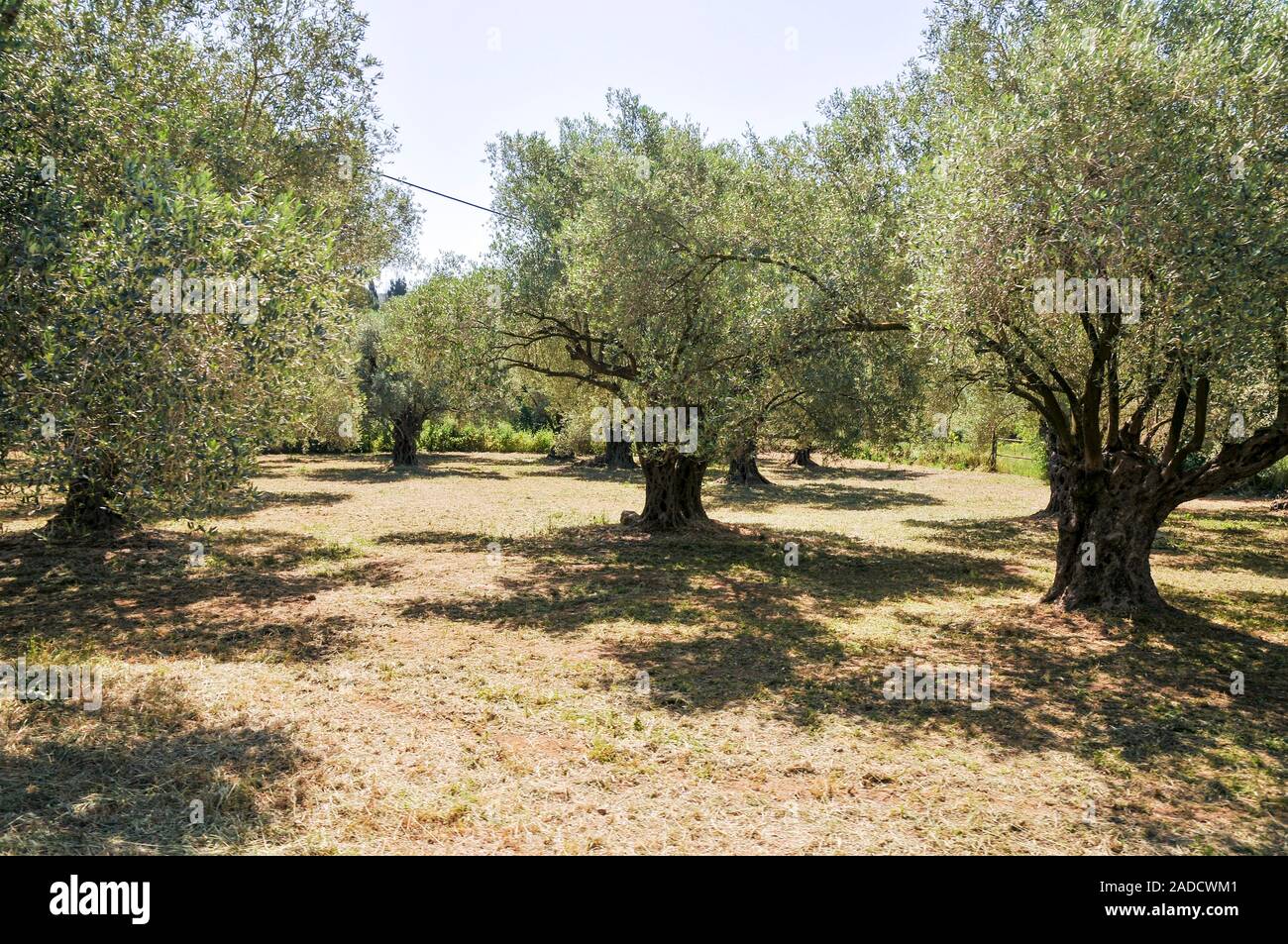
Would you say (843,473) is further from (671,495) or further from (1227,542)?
(671,495)

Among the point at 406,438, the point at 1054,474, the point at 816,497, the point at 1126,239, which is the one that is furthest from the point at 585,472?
the point at 1126,239

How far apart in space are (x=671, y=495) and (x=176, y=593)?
1202cm

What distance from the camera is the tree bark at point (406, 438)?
157 ft

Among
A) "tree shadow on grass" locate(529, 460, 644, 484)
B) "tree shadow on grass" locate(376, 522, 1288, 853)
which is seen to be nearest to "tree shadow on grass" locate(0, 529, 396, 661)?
"tree shadow on grass" locate(376, 522, 1288, 853)

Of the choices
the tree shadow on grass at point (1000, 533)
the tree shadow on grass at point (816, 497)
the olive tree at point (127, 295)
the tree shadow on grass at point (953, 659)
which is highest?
the olive tree at point (127, 295)

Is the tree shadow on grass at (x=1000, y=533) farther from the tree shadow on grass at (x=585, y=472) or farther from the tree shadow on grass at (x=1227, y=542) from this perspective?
the tree shadow on grass at (x=585, y=472)

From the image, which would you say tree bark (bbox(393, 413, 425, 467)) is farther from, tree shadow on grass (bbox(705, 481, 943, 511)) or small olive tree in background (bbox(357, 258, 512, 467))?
small olive tree in background (bbox(357, 258, 512, 467))

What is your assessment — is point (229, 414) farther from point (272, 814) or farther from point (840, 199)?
point (840, 199)

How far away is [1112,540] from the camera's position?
1251 cm

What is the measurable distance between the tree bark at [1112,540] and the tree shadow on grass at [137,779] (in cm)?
1164

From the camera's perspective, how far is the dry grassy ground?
6.22 metres

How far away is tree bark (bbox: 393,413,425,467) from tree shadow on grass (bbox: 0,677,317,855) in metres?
40.4

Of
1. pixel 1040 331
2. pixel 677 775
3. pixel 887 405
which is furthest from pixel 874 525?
pixel 677 775

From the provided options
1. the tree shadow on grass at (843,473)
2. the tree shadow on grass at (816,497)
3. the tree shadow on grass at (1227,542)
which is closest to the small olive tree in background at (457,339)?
the tree shadow on grass at (816,497)
